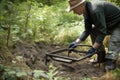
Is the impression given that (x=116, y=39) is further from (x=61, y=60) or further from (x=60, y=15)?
(x=60, y=15)

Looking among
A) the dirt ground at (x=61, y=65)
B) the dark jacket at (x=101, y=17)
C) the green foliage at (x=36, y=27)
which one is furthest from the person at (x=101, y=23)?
the green foliage at (x=36, y=27)

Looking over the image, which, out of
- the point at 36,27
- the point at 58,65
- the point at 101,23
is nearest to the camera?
the point at 101,23

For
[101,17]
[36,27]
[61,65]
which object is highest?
[101,17]

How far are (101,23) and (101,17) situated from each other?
4.2 inches

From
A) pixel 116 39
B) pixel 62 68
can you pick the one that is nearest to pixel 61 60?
pixel 62 68

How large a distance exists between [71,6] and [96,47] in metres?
0.86

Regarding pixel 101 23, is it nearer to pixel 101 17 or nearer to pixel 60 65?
pixel 101 17

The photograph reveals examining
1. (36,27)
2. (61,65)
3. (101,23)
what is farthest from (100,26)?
(36,27)

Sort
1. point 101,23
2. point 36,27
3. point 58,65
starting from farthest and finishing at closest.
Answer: point 36,27 < point 58,65 < point 101,23

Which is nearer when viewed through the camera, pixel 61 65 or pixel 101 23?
pixel 101 23

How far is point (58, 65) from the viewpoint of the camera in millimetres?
6160

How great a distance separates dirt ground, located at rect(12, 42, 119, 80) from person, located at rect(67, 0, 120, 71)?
245 mm

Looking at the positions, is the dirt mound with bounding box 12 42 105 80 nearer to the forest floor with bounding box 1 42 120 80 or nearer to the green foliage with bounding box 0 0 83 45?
the forest floor with bounding box 1 42 120 80

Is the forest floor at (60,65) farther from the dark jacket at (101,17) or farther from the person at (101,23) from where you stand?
the dark jacket at (101,17)
